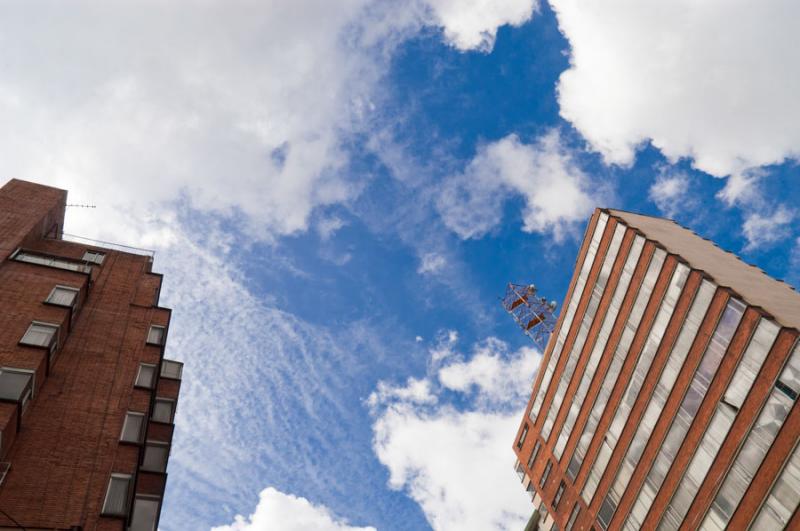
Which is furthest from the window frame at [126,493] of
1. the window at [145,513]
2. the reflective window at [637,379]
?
the reflective window at [637,379]

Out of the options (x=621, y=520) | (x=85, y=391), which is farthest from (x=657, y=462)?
(x=85, y=391)

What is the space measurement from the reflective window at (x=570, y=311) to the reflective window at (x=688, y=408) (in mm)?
17016

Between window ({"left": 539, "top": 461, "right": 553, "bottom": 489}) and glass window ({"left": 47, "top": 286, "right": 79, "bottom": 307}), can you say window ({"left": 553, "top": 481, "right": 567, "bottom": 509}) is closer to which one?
window ({"left": 539, "top": 461, "right": 553, "bottom": 489})

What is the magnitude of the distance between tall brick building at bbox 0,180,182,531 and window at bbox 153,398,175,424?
0.06m

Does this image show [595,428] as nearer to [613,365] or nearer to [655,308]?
[613,365]

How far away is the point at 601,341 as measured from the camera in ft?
153

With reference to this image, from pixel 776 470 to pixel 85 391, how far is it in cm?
3755

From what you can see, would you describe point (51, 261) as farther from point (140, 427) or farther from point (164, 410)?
point (140, 427)

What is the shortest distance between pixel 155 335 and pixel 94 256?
10.5m

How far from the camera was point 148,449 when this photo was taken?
1176 inches

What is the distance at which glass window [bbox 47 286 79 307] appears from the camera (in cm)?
2894

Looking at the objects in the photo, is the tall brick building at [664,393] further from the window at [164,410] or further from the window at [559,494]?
the window at [164,410]

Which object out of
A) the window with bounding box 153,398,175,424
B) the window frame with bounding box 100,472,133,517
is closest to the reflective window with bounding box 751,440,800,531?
the window frame with bounding box 100,472,133,517

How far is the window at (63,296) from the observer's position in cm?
2890
